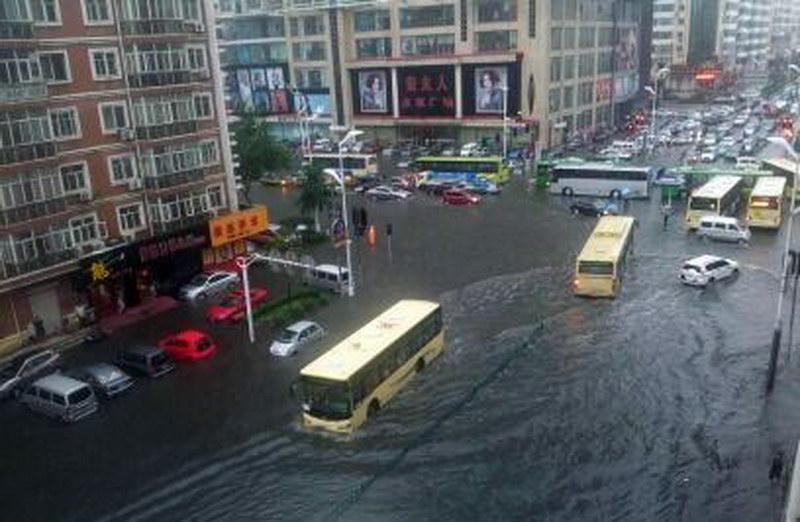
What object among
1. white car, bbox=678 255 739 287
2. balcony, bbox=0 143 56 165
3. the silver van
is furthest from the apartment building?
white car, bbox=678 255 739 287

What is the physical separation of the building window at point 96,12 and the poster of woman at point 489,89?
206 ft

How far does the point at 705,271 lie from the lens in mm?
47625

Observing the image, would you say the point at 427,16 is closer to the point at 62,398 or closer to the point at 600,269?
the point at 600,269

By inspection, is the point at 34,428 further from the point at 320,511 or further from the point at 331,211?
the point at 331,211

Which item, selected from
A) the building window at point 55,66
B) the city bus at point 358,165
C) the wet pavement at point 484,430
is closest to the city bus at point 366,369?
the wet pavement at point 484,430

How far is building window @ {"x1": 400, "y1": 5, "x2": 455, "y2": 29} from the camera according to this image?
103 metres

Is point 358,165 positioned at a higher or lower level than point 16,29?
lower

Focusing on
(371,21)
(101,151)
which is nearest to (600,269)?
(101,151)

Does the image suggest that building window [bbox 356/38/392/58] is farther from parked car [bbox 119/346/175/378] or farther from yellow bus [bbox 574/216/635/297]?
parked car [bbox 119/346/175/378]

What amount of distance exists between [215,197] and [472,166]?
38283 millimetres

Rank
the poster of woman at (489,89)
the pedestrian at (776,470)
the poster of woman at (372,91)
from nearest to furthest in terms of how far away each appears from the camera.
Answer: the pedestrian at (776,470)
the poster of woman at (489,89)
the poster of woman at (372,91)

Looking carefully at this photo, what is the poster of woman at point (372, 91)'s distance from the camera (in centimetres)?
11019

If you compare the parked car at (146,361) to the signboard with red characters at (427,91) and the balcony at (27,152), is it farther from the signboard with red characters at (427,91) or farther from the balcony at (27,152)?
the signboard with red characters at (427,91)

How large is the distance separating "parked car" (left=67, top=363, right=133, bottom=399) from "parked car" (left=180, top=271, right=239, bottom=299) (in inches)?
494
